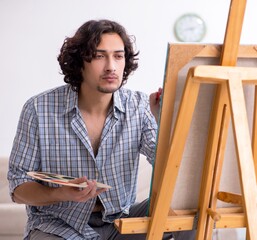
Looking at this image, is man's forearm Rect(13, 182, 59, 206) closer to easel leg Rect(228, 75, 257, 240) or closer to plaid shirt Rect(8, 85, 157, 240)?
plaid shirt Rect(8, 85, 157, 240)

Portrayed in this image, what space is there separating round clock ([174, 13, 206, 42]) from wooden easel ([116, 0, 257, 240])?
10.5 ft

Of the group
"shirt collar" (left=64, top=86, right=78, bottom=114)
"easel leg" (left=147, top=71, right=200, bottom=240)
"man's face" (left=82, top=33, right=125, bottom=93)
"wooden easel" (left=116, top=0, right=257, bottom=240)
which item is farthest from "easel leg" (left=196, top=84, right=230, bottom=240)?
"shirt collar" (left=64, top=86, right=78, bottom=114)

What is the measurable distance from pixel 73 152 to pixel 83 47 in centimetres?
43

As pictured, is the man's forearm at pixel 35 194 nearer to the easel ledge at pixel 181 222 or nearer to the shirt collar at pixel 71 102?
the shirt collar at pixel 71 102

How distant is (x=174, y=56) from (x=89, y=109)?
71 cm

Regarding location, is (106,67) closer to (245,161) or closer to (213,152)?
(213,152)

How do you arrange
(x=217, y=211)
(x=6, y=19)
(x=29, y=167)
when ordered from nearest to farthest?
1. (x=217, y=211)
2. (x=29, y=167)
3. (x=6, y=19)

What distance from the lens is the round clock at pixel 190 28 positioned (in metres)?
4.87

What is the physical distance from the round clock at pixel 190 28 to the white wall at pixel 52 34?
0.05 meters

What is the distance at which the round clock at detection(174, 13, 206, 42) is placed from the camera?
16.0 ft

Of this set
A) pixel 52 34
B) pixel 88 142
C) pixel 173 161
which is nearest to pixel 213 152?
pixel 173 161

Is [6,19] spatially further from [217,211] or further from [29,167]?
Result: [217,211]

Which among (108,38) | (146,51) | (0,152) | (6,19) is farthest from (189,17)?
(108,38)

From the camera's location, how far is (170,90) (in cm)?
166
